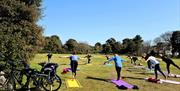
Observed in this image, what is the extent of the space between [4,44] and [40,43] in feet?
59.4

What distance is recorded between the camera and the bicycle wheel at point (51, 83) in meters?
16.4

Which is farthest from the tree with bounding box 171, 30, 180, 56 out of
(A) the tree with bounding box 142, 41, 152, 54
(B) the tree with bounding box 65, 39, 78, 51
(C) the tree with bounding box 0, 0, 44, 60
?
(C) the tree with bounding box 0, 0, 44, 60

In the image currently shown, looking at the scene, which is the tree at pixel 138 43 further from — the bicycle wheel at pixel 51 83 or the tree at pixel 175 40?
the bicycle wheel at pixel 51 83

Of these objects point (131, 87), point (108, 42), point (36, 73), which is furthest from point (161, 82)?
point (108, 42)

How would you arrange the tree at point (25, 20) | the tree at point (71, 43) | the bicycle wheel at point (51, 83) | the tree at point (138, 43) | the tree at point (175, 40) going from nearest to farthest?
the bicycle wheel at point (51, 83)
the tree at point (25, 20)
the tree at point (175, 40)
the tree at point (138, 43)
the tree at point (71, 43)

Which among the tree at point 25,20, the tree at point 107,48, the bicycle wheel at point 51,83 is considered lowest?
the bicycle wheel at point 51,83

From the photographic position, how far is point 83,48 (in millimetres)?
142875

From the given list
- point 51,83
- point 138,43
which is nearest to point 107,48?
point 138,43

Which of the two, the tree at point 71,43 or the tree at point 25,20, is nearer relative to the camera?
the tree at point 25,20

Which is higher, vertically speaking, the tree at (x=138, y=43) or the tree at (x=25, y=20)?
the tree at (x=138, y=43)

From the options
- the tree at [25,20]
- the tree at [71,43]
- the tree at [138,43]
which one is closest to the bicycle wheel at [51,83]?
the tree at [25,20]

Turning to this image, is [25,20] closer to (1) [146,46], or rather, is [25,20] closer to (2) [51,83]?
(2) [51,83]

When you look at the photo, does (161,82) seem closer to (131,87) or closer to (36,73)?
(131,87)

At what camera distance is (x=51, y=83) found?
1636 cm
